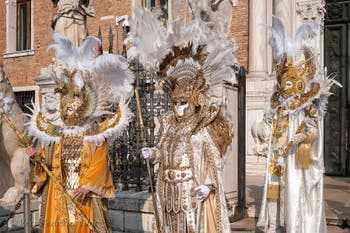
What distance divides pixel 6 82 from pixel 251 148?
7.88 metres

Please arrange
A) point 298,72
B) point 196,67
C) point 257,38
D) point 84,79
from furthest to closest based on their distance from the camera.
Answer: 1. point 257,38
2. point 298,72
3. point 84,79
4. point 196,67

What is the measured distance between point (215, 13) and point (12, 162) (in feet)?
12.0

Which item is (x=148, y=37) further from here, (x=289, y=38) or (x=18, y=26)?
(x=18, y=26)

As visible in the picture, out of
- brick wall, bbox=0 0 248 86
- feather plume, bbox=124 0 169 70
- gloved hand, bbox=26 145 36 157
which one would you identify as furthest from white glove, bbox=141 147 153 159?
Answer: brick wall, bbox=0 0 248 86

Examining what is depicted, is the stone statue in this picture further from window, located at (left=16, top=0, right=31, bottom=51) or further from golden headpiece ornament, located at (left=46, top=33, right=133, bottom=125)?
window, located at (left=16, top=0, right=31, bottom=51)

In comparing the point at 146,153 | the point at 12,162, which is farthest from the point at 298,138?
the point at 12,162

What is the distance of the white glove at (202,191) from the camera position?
4.39m

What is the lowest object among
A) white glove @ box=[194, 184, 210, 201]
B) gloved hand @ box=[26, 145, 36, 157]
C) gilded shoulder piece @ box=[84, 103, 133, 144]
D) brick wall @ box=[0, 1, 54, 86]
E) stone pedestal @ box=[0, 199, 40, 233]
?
stone pedestal @ box=[0, 199, 40, 233]

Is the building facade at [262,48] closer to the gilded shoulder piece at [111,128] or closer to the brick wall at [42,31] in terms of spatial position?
the brick wall at [42,31]

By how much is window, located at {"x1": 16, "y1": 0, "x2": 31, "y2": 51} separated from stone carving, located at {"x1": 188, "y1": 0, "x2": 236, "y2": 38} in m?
14.4

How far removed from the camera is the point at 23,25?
21.2m

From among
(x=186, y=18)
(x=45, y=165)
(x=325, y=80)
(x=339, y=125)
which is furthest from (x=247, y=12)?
(x=45, y=165)

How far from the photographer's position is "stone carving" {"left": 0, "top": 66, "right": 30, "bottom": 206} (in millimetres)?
5254

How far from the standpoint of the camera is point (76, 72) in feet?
15.6
